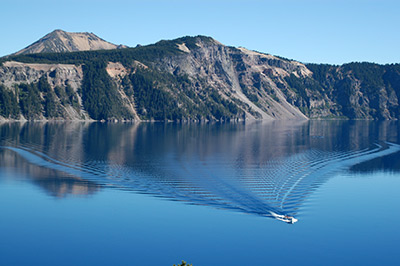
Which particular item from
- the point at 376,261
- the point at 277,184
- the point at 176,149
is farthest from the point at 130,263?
the point at 176,149

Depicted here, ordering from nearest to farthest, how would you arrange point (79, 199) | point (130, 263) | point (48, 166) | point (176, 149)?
1. point (130, 263)
2. point (79, 199)
3. point (48, 166)
4. point (176, 149)

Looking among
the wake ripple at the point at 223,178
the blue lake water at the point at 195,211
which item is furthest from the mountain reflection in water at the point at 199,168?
the blue lake water at the point at 195,211

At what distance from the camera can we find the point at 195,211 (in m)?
54.7

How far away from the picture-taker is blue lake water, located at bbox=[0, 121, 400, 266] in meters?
42.7

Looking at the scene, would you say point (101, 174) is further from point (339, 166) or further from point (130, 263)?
point (339, 166)

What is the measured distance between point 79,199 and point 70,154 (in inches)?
1650

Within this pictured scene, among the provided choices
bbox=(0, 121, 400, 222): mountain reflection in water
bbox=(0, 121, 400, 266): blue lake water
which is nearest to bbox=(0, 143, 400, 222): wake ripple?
bbox=(0, 121, 400, 222): mountain reflection in water

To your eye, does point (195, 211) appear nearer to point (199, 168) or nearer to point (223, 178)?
point (223, 178)

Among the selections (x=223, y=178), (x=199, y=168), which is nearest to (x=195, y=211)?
(x=223, y=178)

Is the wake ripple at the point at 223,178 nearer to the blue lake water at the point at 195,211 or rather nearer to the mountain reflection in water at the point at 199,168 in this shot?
the mountain reflection in water at the point at 199,168

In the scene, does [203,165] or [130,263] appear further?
[203,165]

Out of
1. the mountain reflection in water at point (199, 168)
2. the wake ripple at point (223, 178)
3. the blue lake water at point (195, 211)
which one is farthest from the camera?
the mountain reflection in water at point (199, 168)

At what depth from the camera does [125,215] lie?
5334cm

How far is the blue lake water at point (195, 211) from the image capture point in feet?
140
